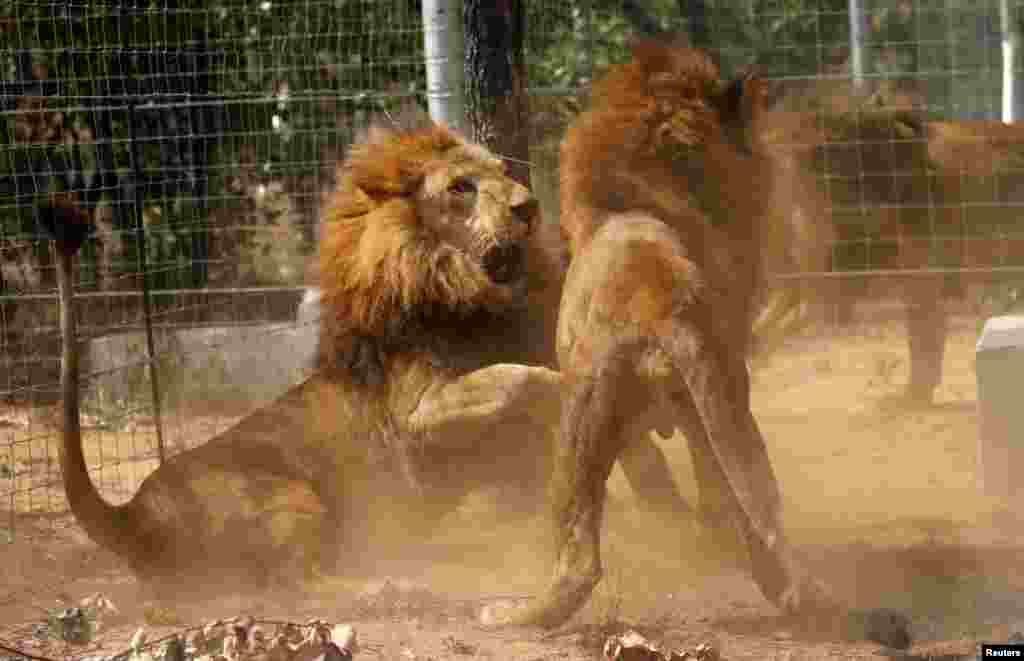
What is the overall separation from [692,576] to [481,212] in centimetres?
148

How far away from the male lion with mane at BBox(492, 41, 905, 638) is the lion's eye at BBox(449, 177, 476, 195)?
0.55 m

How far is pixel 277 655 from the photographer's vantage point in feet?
12.0

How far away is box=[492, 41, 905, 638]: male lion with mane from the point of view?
3842 millimetres

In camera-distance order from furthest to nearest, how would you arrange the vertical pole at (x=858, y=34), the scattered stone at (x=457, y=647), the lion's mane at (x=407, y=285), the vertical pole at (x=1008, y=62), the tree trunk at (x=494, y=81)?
the vertical pole at (x=1008, y=62) → the vertical pole at (x=858, y=34) → the tree trunk at (x=494, y=81) → the lion's mane at (x=407, y=285) → the scattered stone at (x=457, y=647)

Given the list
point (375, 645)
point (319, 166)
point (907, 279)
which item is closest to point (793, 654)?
point (375, 645)

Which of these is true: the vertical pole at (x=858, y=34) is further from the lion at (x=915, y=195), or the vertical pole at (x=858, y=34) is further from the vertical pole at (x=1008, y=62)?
the lion at (x=915, y=195)

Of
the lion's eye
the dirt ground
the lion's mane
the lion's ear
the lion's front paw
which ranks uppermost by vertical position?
the lion's ear

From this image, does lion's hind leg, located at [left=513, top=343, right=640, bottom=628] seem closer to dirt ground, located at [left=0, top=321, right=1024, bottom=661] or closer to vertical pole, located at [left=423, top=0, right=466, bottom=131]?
dirt ground, located at [left=0, top=321, right=1024, bottom=661]

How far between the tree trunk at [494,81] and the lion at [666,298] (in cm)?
146

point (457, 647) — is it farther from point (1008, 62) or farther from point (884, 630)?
point (1008, 62)

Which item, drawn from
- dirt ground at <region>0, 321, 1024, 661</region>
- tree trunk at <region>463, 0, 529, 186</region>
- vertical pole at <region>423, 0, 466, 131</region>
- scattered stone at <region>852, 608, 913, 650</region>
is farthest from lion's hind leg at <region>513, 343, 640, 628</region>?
vertical pole at <region>423, 0, 466, 131</region>

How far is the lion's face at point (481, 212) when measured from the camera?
16.6ft

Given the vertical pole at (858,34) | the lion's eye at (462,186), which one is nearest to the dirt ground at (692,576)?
the lion's eye at (462,186)

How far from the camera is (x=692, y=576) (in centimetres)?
475
